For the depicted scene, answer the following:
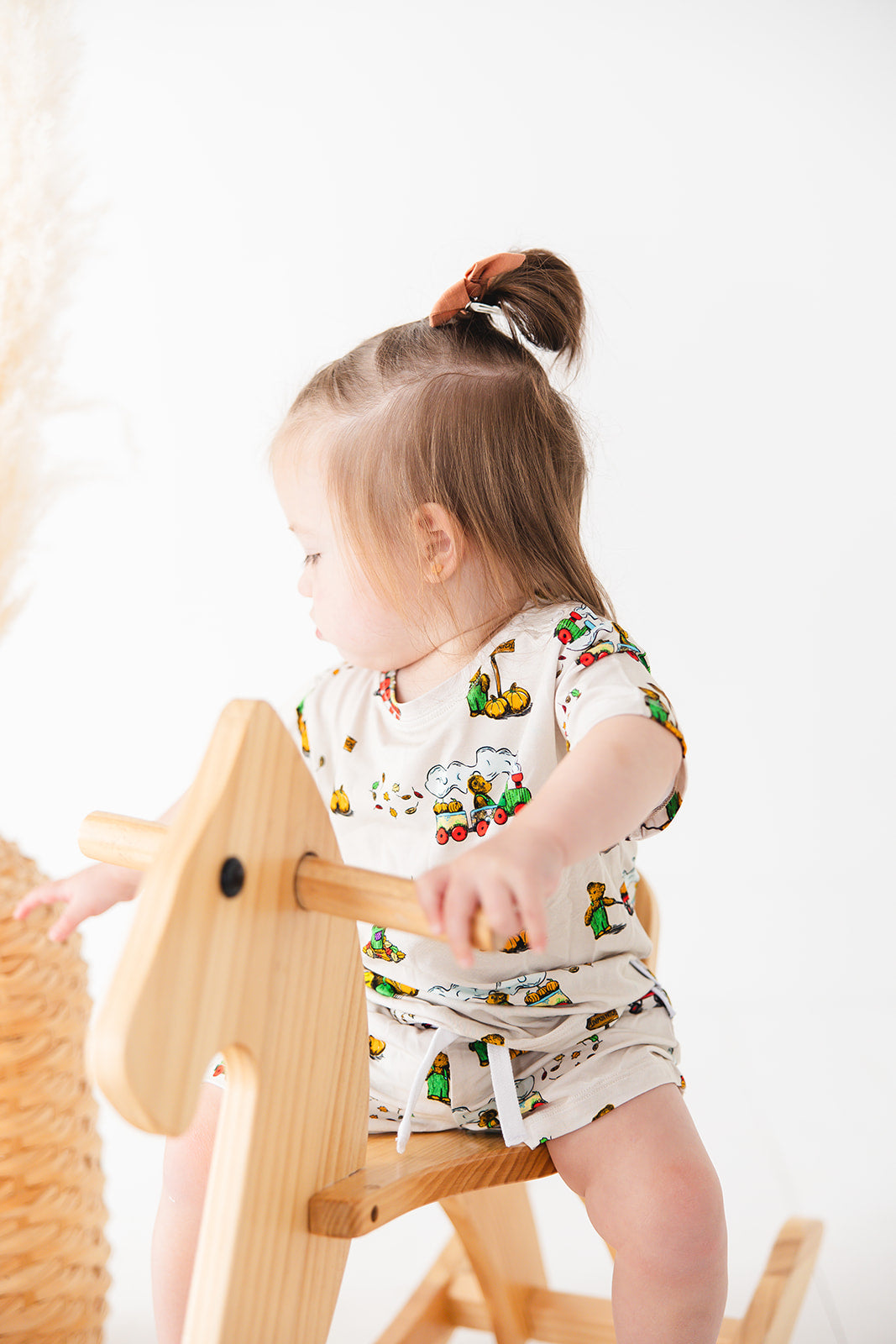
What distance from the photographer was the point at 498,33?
1.56 metres

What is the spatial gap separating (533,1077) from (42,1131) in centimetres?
33

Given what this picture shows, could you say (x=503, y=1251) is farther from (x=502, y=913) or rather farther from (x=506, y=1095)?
(x=502, y=913)

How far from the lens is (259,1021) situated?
551 mm

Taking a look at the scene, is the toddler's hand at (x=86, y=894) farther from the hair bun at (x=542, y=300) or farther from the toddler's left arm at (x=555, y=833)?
the hair bun at (x=542, y=300)

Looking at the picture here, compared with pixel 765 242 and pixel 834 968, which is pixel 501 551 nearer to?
pixel 765 242

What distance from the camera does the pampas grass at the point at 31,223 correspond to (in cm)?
82

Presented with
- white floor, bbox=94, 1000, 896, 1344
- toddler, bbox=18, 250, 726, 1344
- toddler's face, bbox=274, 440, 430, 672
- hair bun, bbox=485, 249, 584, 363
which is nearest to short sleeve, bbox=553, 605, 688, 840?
toddler, bbox=18, 250, 726, 1344

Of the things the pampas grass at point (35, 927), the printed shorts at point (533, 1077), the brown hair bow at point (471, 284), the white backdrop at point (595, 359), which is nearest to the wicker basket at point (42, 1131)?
the pampas grass at point (35, 927)

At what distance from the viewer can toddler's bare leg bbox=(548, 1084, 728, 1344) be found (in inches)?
28.4

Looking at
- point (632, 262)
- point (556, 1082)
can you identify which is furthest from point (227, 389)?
point (556, 1082)

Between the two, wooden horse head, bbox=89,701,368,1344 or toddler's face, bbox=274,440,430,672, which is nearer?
wooden horse head, bbox=89,701,368,1344

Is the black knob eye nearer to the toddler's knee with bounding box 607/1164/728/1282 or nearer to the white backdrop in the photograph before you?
the toddler's knee with bounding box 607/1164/728/1282

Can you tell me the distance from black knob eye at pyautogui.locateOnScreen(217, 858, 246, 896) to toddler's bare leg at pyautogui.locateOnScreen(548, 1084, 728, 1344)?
361mm

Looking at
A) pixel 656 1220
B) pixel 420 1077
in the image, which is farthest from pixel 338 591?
pixel 656 1220
